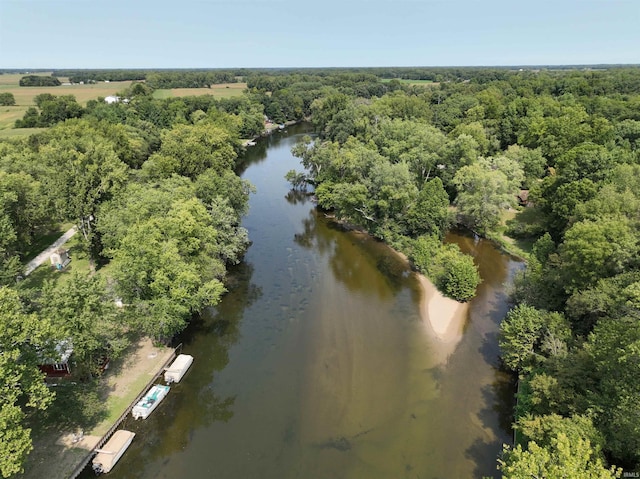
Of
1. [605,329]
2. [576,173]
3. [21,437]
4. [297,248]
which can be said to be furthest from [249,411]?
[576,173]

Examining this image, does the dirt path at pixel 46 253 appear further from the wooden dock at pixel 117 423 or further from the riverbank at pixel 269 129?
the riverbank at pixel 269 129

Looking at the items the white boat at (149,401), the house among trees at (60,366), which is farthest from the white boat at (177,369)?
the house among trees at (60,366)

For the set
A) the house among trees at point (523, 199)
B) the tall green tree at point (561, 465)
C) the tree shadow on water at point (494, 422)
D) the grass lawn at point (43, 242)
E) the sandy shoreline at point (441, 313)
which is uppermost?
the tall green tree at point (561, 465)

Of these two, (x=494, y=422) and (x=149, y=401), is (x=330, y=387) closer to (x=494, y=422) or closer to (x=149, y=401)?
(x=494, y=422)

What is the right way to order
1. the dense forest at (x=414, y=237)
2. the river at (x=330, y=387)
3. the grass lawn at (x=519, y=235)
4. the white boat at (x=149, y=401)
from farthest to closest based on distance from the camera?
the grass lawn at (x=519, y=235), the white boat at (x=149, y=401), the river at (x=330, y=387), the dense forest at (x=414, y=237)

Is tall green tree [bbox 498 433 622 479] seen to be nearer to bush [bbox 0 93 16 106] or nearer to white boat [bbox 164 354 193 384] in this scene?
white boat [bbox 164 354 193 384]

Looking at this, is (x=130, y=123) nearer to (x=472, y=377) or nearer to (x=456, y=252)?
(x=456, y=252)

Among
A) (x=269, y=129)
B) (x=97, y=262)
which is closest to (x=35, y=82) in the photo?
(x=269, y=129)

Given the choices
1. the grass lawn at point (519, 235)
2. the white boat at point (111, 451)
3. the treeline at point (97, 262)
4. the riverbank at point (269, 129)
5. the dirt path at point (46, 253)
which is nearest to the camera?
the treeline at point (97, 262)
